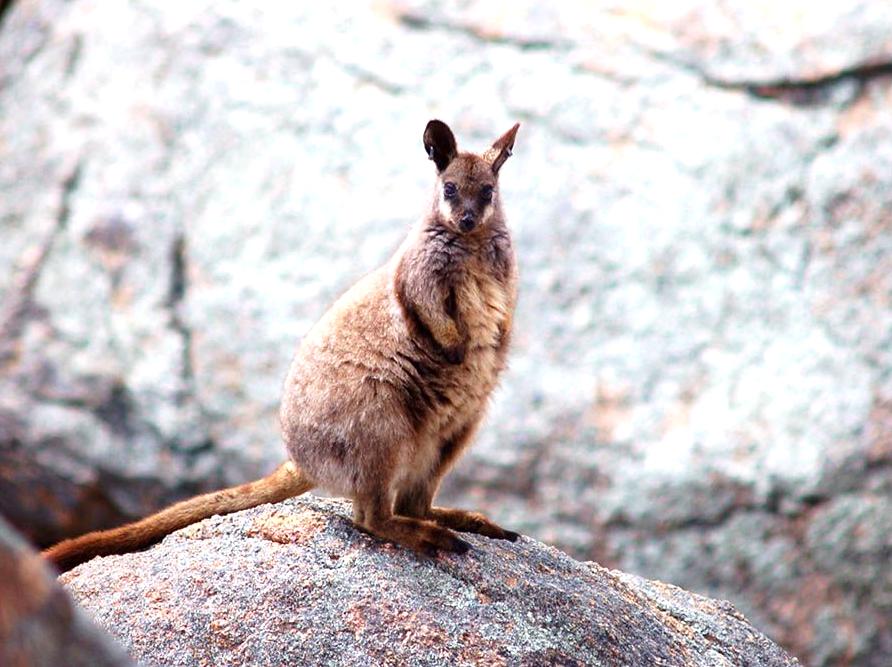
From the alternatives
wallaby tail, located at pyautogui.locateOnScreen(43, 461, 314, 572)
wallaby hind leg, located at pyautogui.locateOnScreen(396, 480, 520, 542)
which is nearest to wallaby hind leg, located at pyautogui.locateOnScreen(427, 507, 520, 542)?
wallaby hind leg, located at pyautogui.locateOnScreen(396, 480, 520, 542)

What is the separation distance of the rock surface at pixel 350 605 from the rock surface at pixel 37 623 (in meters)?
2.57

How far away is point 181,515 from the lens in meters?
5.31

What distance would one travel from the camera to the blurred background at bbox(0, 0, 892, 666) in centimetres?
Result: 895

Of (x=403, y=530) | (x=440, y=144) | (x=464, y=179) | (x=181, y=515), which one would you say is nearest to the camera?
(x=403, y=530)

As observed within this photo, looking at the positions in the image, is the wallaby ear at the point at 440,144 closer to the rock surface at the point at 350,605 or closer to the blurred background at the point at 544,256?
the rock surface at the point at 350,605

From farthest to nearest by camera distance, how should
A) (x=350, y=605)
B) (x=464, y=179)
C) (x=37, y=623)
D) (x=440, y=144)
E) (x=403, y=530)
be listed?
1. (x=440, y=144)
2. (x=464, y=179)
3. (x=403, y=530)
4. (x=350, y=605)
5. (x=37, y=623)

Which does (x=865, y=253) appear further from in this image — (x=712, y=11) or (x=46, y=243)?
(x=46, y=243)

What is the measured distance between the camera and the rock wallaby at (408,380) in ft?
16.3

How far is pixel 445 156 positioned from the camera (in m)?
5.60

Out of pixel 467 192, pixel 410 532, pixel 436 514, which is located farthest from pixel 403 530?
pixel 467 192

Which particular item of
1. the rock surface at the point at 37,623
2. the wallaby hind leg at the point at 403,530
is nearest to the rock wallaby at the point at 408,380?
the wallaby hind leg at the point at 403,530

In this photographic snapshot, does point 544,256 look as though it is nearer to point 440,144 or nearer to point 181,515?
point 440,144

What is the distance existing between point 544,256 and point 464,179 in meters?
4.23

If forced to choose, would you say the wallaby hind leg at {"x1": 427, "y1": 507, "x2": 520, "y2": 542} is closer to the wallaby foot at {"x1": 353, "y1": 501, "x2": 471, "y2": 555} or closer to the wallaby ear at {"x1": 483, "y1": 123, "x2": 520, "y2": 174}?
the wallaby foot at {"x1": 353, "y1": 501, "x2": 471, "y2": 555}
